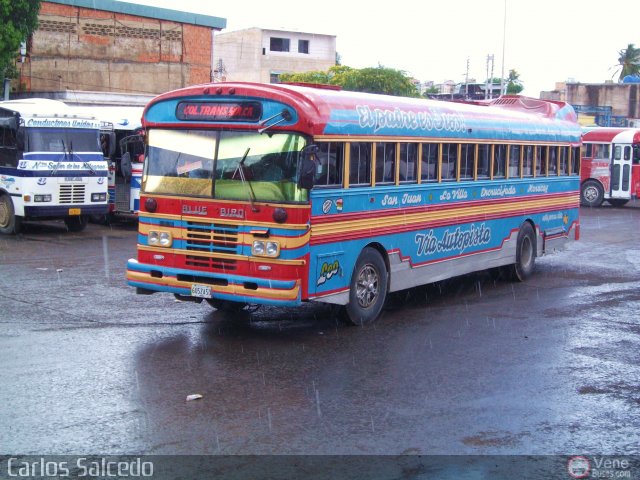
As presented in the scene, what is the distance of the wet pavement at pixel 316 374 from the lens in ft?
21.2

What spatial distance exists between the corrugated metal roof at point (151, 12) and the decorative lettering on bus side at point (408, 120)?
29107 mm

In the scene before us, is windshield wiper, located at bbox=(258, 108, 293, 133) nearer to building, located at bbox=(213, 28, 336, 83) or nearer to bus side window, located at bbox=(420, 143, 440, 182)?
bus side window, located at bbox=(420, 143, 440, 182)

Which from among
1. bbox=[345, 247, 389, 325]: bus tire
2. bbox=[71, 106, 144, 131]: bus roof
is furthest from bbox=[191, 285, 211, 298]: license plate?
bbox=[71, 106, 144, 131]: bus roof

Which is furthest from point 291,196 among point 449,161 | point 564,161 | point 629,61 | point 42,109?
point 629,61

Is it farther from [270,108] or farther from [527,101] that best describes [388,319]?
[527,101]

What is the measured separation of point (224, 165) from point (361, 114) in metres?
1.84

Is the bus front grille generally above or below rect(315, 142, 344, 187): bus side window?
below

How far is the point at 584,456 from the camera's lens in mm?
6246

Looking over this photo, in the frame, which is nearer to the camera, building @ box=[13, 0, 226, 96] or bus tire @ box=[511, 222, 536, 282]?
bus tire @ box=[511, 222, 536, 282]

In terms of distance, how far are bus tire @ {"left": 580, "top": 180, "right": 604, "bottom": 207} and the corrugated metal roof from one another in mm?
20044

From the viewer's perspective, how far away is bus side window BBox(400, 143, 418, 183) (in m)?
11.4

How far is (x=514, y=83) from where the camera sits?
→ 9638cm

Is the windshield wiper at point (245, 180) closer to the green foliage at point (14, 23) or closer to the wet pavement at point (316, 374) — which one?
the wet pavement at point (316, 374)

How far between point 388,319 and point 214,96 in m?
3.69
